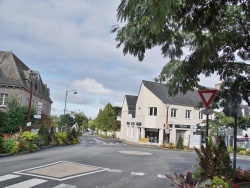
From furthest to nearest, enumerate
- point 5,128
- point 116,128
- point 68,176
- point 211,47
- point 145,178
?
point 116,128
point 5,128
point 145,178
point 68,176
point 211,47

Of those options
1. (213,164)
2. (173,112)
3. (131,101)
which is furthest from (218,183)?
(131,101)

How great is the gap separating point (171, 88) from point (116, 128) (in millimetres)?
64670

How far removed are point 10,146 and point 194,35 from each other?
14.3m

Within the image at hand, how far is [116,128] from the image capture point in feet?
240

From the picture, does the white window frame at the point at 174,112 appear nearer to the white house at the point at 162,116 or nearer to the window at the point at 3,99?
the white house at the point at 162,116

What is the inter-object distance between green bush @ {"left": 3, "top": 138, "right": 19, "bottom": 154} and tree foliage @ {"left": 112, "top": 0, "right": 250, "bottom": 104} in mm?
11766

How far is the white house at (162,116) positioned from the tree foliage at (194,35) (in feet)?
117

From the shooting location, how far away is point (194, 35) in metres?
8.23

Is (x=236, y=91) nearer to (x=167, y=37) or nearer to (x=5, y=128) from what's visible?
(x=167, y=37)

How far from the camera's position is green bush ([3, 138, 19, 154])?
712 inches

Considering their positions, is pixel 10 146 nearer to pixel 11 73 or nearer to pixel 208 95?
pixel 208 95

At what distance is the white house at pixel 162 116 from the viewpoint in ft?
155

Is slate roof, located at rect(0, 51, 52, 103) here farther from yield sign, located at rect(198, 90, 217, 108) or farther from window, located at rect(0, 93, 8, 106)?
Result: yield sign, located at rect(198, 90, 217, 108)

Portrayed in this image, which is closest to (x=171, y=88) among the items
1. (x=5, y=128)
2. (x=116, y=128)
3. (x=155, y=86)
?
(x=5, y=128)
